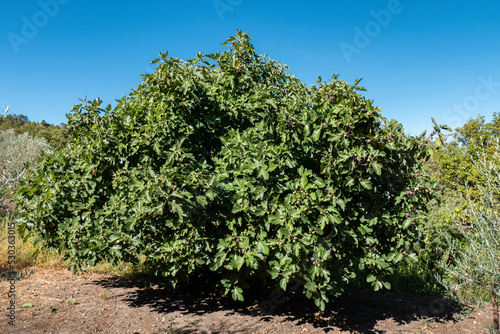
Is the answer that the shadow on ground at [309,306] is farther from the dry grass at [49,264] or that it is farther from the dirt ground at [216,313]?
the dry grass at [49,264]

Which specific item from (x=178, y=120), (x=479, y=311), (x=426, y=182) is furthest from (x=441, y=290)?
(x=178, y=120)

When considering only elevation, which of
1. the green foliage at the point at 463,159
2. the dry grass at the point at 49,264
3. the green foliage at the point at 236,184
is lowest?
the dry grass at the point at 49,264

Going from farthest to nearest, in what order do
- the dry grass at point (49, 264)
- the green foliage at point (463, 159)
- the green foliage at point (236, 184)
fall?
the green foliage at point (463, 159), the dry grass at point (49, 264), the green foliage at point (236, 184)

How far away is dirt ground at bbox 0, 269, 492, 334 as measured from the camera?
15.1ft

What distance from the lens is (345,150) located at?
3529 mm


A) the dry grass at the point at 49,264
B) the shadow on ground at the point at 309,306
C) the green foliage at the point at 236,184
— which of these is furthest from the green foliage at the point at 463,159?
the dry grass at the point at 49,264

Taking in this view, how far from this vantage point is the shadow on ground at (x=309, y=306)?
4.91 metres

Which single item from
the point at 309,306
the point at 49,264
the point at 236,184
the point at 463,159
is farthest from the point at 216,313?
the point at 463,159

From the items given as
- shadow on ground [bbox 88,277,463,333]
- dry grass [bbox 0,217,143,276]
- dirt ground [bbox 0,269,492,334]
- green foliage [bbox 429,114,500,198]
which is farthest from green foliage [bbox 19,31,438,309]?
green foliage [bbox 429,114,500,198]

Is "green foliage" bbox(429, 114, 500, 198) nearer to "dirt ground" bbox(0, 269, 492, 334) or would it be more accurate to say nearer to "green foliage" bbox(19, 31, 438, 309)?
"dirt ground" bbox(0, 269, 492, 334)

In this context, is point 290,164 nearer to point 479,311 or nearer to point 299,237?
point 299,237

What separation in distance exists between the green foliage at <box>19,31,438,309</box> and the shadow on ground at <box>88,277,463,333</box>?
3.13ft

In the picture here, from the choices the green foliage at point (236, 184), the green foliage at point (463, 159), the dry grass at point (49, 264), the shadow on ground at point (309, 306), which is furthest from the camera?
the green foliage at point (463, 159)

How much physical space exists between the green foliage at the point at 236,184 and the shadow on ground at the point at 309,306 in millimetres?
955
